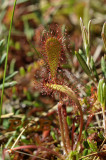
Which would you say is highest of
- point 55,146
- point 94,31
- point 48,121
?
point 94,31

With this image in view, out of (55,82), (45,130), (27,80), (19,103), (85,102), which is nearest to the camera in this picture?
(55,82)

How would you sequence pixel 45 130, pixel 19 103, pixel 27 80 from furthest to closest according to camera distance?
pixel 27 80
pixel 19 103
pixel 45 130

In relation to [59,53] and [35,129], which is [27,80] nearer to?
[35,129]

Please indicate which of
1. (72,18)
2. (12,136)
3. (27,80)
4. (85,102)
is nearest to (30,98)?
(27,80)

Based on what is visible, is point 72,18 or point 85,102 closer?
point 85,102

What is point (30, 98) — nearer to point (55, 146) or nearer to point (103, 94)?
point (55, 146)

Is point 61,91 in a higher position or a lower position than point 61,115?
higher

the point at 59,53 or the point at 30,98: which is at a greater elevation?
the point at 59,53

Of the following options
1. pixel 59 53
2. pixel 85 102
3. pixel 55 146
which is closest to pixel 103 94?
pixel 85 102

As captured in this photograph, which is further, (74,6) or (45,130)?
(74,6)
